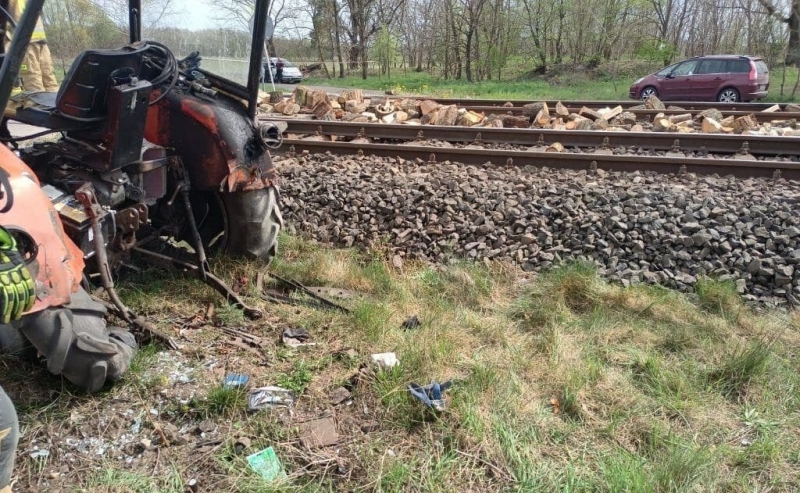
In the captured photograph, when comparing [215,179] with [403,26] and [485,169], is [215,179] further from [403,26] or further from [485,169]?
[403,26]

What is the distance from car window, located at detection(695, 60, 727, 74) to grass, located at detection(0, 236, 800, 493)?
50.0 feet

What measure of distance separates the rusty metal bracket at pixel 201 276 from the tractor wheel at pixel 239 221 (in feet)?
1.29

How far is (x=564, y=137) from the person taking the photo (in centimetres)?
833

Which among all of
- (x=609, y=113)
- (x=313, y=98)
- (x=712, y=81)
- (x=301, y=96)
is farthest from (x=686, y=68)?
(x=301, y=96)

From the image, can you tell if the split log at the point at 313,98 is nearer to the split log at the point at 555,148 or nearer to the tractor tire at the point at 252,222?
the split log at the point at 555,148

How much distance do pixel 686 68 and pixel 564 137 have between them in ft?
39.6

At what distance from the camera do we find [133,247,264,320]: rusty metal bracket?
391 cm

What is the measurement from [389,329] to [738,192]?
4.11m

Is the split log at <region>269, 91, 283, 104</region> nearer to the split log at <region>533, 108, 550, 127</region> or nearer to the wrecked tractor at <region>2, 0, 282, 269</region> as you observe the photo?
the split log at <region>533, 108, 550, 127</region>

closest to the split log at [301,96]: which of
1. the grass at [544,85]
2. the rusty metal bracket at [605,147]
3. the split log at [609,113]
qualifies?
the split log at [609,113]

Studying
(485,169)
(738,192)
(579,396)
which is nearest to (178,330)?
(579,396)

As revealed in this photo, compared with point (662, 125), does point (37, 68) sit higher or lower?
higher

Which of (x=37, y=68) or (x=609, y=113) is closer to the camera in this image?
(x=37, y=68)

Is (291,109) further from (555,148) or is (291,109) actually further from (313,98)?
(555,148)
